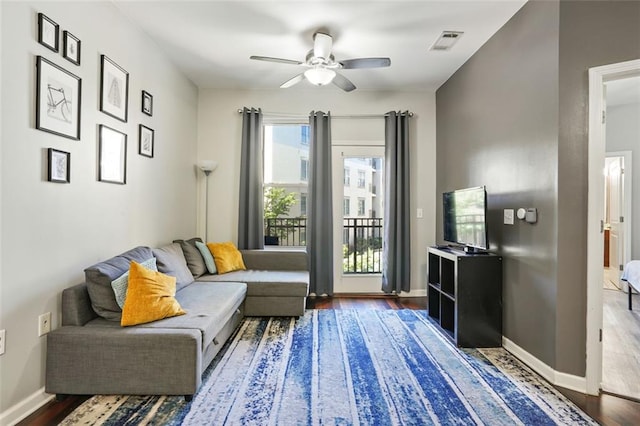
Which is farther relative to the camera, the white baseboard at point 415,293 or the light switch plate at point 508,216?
the white baseboard at point 415,293

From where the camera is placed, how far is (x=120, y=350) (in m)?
1.98

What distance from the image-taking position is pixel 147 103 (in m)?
3.21

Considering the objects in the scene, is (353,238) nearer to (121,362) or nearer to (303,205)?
(303,205)

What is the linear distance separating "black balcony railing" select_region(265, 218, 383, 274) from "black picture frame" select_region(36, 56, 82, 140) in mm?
2742

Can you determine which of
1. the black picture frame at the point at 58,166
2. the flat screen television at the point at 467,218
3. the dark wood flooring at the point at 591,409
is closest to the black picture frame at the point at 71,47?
the black picture frame at the point at 58,166

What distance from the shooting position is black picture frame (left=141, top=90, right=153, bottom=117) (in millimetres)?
3133

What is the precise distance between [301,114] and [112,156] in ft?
8.32

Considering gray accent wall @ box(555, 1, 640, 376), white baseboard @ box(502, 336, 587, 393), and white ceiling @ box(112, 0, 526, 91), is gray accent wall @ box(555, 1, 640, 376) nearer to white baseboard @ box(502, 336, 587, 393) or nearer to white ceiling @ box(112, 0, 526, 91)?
white baseboard @ box(502, 336, 587, 393)

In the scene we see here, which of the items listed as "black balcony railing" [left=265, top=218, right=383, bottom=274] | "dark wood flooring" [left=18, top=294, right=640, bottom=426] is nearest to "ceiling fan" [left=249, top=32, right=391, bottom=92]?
"black balcony railing" [left=265, top=218, right=383, bottom=274]

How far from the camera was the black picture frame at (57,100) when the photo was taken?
6.34 ft

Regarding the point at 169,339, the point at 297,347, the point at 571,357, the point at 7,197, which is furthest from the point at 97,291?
the point at 571,357

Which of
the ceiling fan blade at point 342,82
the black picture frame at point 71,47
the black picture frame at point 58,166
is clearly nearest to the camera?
the black picture frame at point 58,166

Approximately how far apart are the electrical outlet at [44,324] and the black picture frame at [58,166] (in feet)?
2.69

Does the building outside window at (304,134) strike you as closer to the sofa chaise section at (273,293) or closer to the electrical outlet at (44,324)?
the sofa chaise section at (273,293)
